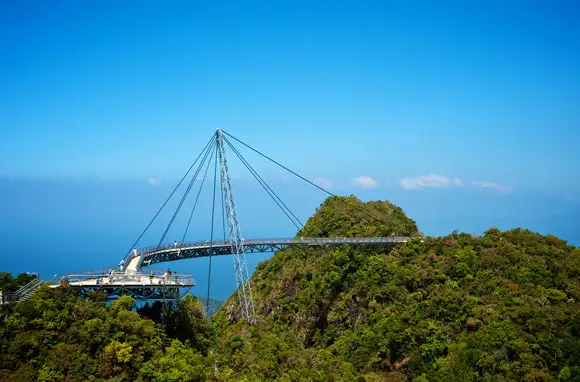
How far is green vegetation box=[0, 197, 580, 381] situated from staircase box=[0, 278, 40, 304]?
1142mm

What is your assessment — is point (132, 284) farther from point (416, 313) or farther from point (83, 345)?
point (416, 313)

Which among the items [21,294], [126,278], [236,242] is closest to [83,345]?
[21,294]

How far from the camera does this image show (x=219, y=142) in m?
43.0

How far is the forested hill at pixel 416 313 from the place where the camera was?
96.6 ft

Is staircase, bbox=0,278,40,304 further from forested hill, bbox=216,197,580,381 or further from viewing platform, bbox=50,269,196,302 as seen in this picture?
forested hill, bbox=216,197,580,381

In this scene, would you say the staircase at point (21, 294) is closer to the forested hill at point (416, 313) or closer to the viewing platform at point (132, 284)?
the viewing platform at point (132, 284)

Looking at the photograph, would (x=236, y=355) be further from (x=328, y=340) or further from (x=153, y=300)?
(x=328, y=340)

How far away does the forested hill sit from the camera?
29.4 metres

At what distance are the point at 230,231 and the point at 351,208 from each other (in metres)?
17.0

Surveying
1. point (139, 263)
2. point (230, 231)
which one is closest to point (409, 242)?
point (230, 231)

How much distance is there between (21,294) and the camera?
24406mm

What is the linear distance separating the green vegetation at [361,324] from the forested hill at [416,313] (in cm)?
9

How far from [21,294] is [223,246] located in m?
20.1

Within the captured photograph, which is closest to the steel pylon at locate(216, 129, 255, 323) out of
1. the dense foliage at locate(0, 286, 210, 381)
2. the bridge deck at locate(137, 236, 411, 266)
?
the bridge deck at locate(137, 236, 411, 266)
